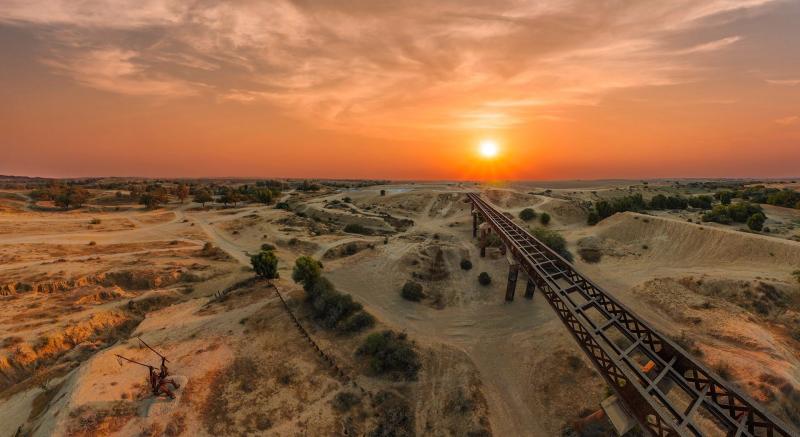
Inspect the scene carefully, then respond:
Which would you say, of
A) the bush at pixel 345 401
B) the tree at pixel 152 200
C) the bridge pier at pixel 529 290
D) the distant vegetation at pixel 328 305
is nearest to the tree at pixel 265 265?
the distant vegetation at pixel 328 305

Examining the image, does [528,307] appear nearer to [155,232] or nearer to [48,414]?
[48,414]

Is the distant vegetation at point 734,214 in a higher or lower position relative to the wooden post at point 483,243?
higher

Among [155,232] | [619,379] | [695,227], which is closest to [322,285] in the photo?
[619,379]

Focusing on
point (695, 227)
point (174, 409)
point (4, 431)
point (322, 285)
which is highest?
point (695, 227)

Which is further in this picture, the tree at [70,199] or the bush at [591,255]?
the tree at [70,199]

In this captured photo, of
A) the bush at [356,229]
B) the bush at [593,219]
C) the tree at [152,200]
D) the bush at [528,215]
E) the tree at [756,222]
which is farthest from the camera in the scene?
the tree at [152,200]

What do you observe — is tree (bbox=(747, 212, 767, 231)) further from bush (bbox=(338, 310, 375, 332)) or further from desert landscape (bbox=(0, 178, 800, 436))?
bush (bbox=(338, 310, 375, 332))

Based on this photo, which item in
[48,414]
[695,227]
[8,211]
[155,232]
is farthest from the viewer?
[8,211]

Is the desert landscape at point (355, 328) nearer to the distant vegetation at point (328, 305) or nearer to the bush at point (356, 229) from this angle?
the distant vegetation at point (328, 305)
